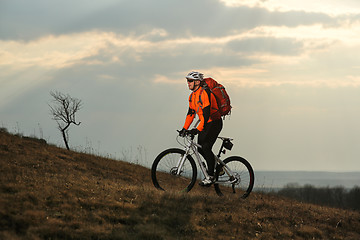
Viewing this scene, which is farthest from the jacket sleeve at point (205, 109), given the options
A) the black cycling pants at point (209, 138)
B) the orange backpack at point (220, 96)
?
the orange backpack at point (220, 96)

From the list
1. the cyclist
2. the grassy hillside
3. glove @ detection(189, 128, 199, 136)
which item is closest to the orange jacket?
the cyclist

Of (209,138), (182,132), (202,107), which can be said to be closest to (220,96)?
(202,107)

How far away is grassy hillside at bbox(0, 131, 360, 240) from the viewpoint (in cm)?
855

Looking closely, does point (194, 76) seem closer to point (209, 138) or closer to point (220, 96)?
point (220, 96)

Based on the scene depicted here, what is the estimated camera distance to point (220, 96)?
1135cm

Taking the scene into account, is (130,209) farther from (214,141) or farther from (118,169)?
(118,169)

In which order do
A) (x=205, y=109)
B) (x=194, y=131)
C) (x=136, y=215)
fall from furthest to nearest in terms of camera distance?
(x=194, y=131)
(x=205, y=109)
(x=136, y=215)

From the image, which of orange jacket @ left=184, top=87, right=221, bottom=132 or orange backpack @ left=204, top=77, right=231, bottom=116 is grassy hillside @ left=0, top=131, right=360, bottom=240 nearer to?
orange jacket @ left=184, top=87, right=221, bottom=132

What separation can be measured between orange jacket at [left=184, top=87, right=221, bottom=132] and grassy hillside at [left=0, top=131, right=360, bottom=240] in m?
2.15

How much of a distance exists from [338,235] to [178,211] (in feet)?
15.4

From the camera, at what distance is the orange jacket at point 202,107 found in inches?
430

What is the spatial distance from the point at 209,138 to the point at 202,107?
957 millimetres

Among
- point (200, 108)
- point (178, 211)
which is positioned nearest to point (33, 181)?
point (178, 211)

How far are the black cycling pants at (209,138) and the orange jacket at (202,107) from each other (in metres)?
0.19
